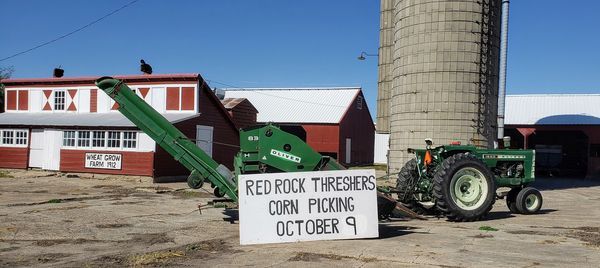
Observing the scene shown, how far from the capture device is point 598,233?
32.5 ft

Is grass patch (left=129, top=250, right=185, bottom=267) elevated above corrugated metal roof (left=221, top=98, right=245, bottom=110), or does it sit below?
below

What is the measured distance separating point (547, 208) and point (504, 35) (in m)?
9.73

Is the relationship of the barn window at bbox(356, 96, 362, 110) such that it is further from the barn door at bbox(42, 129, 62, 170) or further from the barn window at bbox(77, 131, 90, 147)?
the barn door at bbox(42, 129, 62, 170)

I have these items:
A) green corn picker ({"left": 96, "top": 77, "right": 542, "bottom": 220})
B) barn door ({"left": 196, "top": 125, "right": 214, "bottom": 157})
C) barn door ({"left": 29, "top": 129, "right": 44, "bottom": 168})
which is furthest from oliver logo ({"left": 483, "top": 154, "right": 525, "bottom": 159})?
barn door ({"left": 29, "top": 129, "right": 44, "bottom": 168})

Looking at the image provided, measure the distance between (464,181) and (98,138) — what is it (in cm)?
1746

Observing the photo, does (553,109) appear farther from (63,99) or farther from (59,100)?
(59,100)

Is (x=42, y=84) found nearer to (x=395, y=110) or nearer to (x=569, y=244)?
(x=395, y=110)

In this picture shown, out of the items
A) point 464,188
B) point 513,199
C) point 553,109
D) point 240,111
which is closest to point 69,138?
point 240,111

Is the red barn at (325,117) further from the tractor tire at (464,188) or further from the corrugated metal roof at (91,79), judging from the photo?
the tractor tire at (464,188)

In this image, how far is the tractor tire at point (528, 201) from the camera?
1291cm

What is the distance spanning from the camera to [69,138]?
80.8 feet

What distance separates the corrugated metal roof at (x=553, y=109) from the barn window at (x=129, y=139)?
26960 millimetres

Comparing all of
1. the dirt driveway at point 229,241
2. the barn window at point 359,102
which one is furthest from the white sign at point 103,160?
the barn window at point 359,102

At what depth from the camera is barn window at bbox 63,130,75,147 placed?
Result: 965 inches
